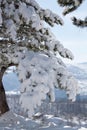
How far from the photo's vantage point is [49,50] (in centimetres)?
1096

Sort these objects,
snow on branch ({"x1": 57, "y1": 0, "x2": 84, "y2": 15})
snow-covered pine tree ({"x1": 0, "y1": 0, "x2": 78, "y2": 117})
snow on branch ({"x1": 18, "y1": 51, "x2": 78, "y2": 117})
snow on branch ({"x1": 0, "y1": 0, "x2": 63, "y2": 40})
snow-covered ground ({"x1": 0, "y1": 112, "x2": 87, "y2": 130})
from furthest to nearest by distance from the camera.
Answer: snow on branch ({"x1": 57, "y1": 0, "x2": 84, "y2": 15})
snow-covered ground ({"x1": 0, "y1": 112, "x2": 87, "y2": 130})
snow on branch ({"x1": 0, "y1": 0, "x2": 63, "y2": 40})
snow-covered pine tree ({"x1": 0, "y1": 0, "x2": 78, "y2": 117})
snow on branch ({"x1": 18, "y1": 51, "x2": 78, "y2": 117})

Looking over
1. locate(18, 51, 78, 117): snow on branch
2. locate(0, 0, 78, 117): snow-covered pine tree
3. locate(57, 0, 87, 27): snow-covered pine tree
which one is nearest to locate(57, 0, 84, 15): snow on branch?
locate(57, 0, 87, 27): snow-covered pine tree

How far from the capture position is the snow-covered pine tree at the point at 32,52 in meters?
7.94

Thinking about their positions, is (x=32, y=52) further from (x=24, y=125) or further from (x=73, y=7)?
(x=73, y=7)

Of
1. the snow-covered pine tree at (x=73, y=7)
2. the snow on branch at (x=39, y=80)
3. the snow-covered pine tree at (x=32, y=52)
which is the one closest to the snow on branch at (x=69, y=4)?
the snow-covered pine tree at (x=73, y=7)

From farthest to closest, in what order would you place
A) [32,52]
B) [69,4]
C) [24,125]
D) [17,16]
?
[69,4]
[24,125]
[17,16]
[32,52]

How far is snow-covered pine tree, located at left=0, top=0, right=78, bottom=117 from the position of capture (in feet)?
26.0

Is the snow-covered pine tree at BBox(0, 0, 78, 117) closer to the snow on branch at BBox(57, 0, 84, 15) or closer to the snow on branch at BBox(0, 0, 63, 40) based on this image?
the snow on branch at BBox(0, 0, 63, 40)

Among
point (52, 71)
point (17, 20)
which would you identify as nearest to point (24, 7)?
point (17, 20)

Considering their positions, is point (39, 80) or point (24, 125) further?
point (24, 125)

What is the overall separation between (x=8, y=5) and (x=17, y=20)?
532 mm

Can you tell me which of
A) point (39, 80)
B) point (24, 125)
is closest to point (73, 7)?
point (24, 125)

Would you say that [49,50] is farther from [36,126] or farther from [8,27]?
[36,126]

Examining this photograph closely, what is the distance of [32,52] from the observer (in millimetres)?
9250
